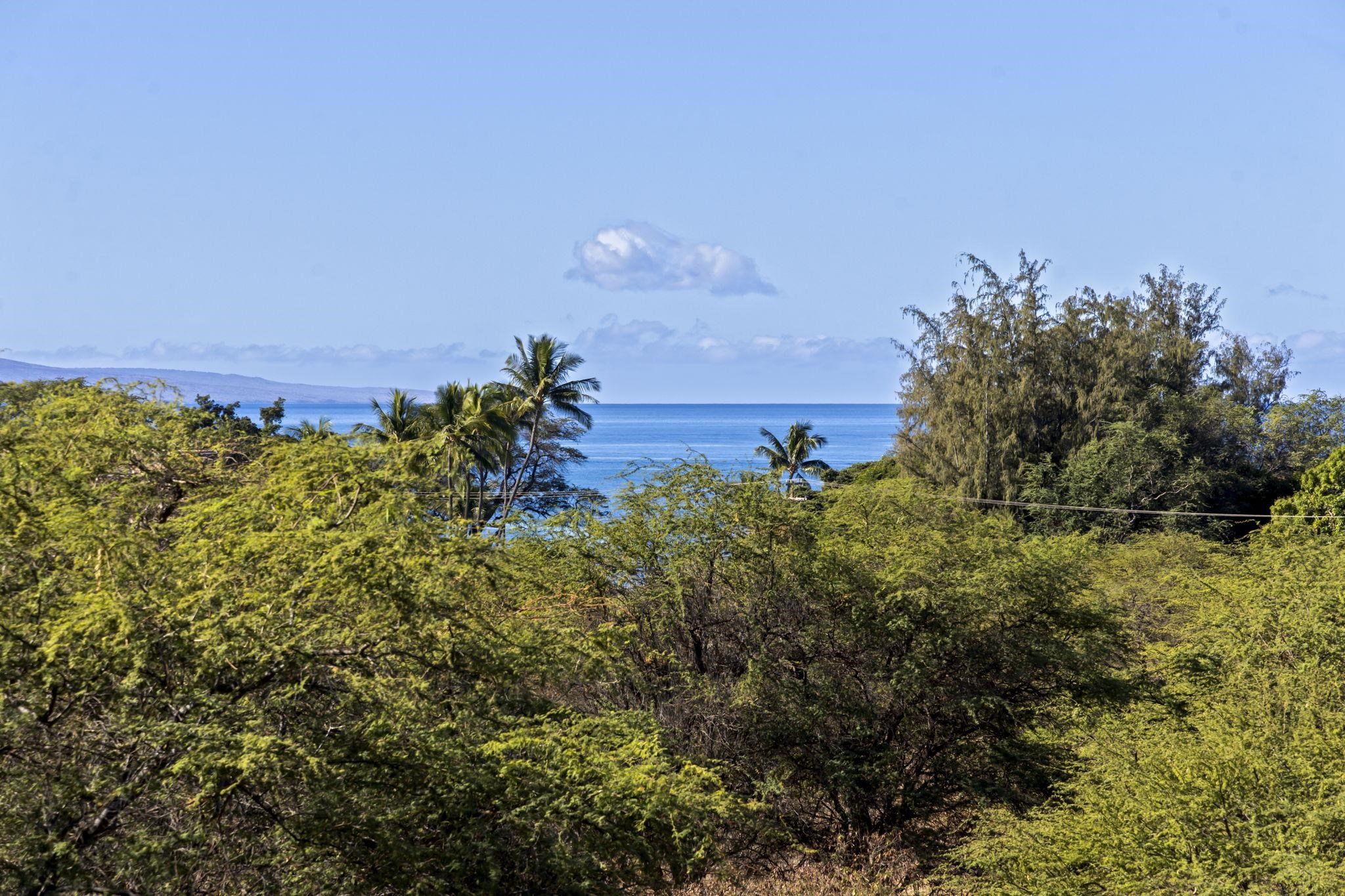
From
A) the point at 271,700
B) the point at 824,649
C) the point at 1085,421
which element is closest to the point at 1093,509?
the point at 1085,421

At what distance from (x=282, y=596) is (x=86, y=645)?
46.5 inches

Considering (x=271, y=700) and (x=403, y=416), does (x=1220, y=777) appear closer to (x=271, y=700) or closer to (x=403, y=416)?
(x=271, y=700)

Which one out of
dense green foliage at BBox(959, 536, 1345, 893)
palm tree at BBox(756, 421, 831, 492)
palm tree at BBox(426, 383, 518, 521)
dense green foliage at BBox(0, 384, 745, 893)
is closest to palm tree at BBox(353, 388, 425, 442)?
palm tree at BBox(426, 383, 518, 521)

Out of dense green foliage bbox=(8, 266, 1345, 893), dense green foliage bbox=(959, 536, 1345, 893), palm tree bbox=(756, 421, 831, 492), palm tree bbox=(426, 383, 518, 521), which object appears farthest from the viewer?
palm tree bbox=(756, 421, 831, 492)

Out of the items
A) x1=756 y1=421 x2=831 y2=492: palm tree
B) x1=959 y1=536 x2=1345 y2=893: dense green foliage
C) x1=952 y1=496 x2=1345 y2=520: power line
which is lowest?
x1=959 y1=536 x2=1345 y2=893: dense green foliage

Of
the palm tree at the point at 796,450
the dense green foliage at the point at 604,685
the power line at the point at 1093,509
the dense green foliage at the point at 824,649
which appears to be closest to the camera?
the dense green foliage at the point at 604,685

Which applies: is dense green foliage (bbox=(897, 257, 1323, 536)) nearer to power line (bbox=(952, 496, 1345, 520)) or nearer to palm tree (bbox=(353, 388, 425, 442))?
power line (bbox=(952, 496, 1345, 520))

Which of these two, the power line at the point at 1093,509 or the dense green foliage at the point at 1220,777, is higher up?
the power line at the point at 1093,509

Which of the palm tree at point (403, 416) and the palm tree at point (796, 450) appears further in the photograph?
the palm tree at point (796, 450)

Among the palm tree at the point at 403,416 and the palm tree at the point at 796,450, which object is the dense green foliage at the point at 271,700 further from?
the palm tree at the point at 796,450

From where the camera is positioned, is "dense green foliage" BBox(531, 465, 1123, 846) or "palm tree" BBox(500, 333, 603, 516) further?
"palm tree" BBox(500, 333, 603, 516)

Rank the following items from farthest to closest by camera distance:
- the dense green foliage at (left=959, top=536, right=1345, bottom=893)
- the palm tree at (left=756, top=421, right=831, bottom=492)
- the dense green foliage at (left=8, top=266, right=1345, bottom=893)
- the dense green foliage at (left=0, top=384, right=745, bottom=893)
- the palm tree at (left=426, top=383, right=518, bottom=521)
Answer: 1. the palm tree at (left=756, top=421, right=831, bottom=492)
2. the palm tree at (left=426, top=383, right=518, bottom=521)
3. the dense green foliage at (left=959, top=536, right=1345, bottom=893)
4. the dense green foliage at (left=8, top=266, right=1345, bottom=893)
5. the dense green foliage at (left=0, top=384, right=745, bottom=893)

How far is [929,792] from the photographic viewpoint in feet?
55.8

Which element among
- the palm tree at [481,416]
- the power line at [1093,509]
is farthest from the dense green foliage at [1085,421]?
the palm tree at [481,416]
